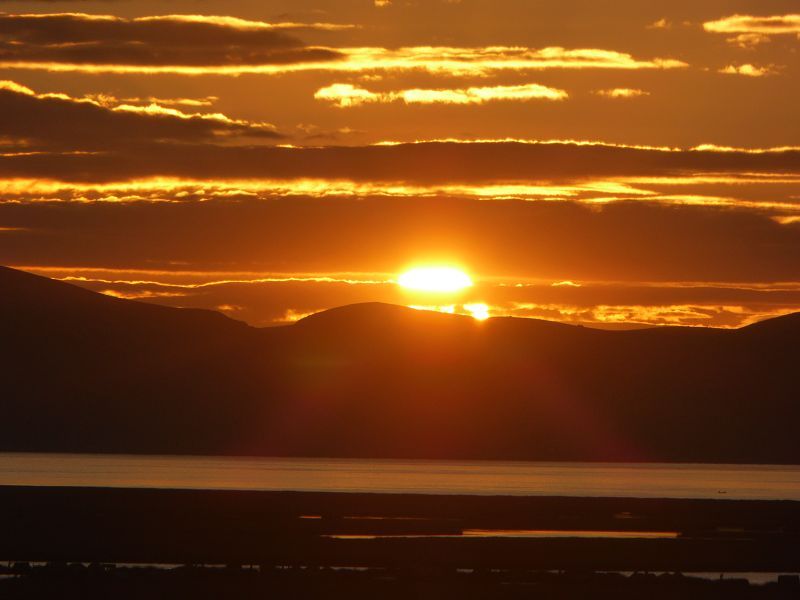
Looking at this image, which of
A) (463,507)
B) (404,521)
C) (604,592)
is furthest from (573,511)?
(604,592)

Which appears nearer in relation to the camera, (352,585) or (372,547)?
(352,585)

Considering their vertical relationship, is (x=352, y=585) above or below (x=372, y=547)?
below

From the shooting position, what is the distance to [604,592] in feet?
184

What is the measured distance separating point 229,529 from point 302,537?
4.15 meters

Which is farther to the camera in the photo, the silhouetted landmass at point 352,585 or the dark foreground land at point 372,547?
the dark foreground land at point 372,547

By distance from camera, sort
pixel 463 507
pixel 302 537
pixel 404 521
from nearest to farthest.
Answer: pixel 302 537
pixel 404 521
pixel 463 507

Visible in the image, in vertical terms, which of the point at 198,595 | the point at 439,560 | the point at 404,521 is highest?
the point at 404,521

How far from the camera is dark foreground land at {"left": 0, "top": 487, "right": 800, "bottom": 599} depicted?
55.5 m

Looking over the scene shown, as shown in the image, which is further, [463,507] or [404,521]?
[463,507]

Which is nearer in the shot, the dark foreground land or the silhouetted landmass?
the silhouetted landmass

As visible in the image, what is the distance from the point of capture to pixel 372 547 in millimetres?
69250

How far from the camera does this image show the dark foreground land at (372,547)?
5547cm

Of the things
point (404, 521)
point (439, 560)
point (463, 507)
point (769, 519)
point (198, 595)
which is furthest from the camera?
point (463, 507)

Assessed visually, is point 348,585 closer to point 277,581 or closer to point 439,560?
point 277,581
